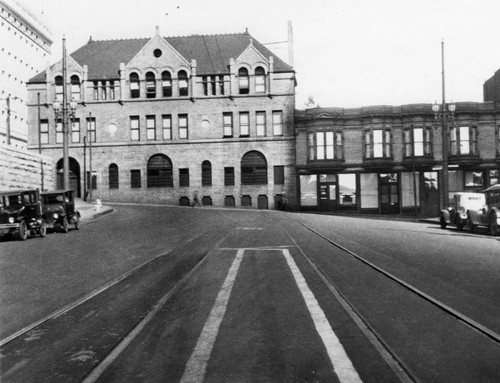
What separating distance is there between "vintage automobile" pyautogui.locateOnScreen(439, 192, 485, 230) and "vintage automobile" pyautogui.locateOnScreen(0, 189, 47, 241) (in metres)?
18.3

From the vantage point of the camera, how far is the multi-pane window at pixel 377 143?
157ft

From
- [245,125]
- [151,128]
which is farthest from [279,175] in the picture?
[151,128]

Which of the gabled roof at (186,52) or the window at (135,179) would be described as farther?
the gabled roof at (186,52)

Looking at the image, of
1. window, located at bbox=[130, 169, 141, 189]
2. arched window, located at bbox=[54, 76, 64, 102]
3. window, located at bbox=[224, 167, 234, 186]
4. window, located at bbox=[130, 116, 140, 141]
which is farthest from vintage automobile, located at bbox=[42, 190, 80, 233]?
arched window, located at bbox=[54, 76, 64, 102]

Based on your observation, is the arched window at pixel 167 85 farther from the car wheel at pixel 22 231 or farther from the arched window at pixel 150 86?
the car wheel at pixel 22 231

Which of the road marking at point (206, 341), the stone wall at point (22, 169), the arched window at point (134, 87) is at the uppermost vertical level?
the arched window at point (134, 87)

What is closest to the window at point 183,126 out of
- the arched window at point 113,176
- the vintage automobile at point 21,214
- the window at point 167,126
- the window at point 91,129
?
the window at point 167,126

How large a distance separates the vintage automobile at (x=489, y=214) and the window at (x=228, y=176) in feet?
94.3

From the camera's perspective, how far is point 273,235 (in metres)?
20.1

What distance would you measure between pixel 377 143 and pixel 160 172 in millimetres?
20451

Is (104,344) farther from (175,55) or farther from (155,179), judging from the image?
(175,55)

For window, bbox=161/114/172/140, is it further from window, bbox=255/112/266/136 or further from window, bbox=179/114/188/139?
window, bbox=255/112/266/136

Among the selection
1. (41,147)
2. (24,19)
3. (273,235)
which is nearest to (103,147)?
(41,147)

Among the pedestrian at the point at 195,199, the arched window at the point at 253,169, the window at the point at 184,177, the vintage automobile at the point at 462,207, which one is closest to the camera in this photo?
the vintage automobile at the point at 462,207
